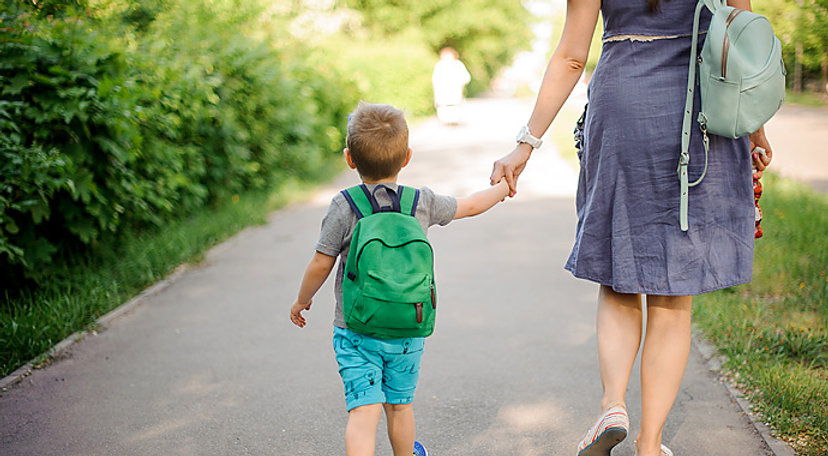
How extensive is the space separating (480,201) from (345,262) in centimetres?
52

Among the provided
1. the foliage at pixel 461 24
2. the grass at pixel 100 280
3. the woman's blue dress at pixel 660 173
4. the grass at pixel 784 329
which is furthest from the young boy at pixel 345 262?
the foliage at pixel 461 24

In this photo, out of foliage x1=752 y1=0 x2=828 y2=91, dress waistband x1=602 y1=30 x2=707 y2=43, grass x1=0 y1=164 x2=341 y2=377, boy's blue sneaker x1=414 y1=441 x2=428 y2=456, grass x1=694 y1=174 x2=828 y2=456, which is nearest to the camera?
dress waistband x1=602 y1=30 x2=707 y2=43

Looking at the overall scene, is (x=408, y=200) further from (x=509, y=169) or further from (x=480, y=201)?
(x=509, y=169)

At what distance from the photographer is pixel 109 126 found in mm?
4957

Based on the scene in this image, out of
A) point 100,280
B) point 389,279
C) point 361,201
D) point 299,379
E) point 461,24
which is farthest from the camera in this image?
point 461,24

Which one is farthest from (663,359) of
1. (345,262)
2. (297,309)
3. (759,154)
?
(297,309)

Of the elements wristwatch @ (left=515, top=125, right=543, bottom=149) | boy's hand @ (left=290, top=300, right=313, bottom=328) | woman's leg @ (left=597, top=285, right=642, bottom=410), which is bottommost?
woman's leg @ (left=597, top=285, right=642, bottom=410)

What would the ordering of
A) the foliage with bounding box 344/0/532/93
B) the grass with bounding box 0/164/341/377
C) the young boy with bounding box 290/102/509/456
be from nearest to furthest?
the young boy with bounding box 290/102/509/456 → the grass with bounding box 0/164/341/377 → the foliage with bounding box 344/0/532/93

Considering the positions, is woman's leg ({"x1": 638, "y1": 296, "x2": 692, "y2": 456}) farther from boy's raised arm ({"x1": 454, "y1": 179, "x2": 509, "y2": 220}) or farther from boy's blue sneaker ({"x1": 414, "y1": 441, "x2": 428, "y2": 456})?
boy's blue sneaker ({"x1": 414, "y1": 441, "x2": 428, "y2": 456})

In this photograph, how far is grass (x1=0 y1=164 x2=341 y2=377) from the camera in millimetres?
4129

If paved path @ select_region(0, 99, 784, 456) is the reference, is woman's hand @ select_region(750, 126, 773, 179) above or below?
above

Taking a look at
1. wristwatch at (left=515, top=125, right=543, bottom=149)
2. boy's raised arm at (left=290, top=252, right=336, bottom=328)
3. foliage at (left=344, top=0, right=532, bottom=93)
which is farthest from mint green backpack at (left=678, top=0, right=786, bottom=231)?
foliage at (left=344, top=0, right=532, bottom=93)

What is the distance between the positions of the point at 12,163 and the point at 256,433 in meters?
2.17

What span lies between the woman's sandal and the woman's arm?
2.81ft
